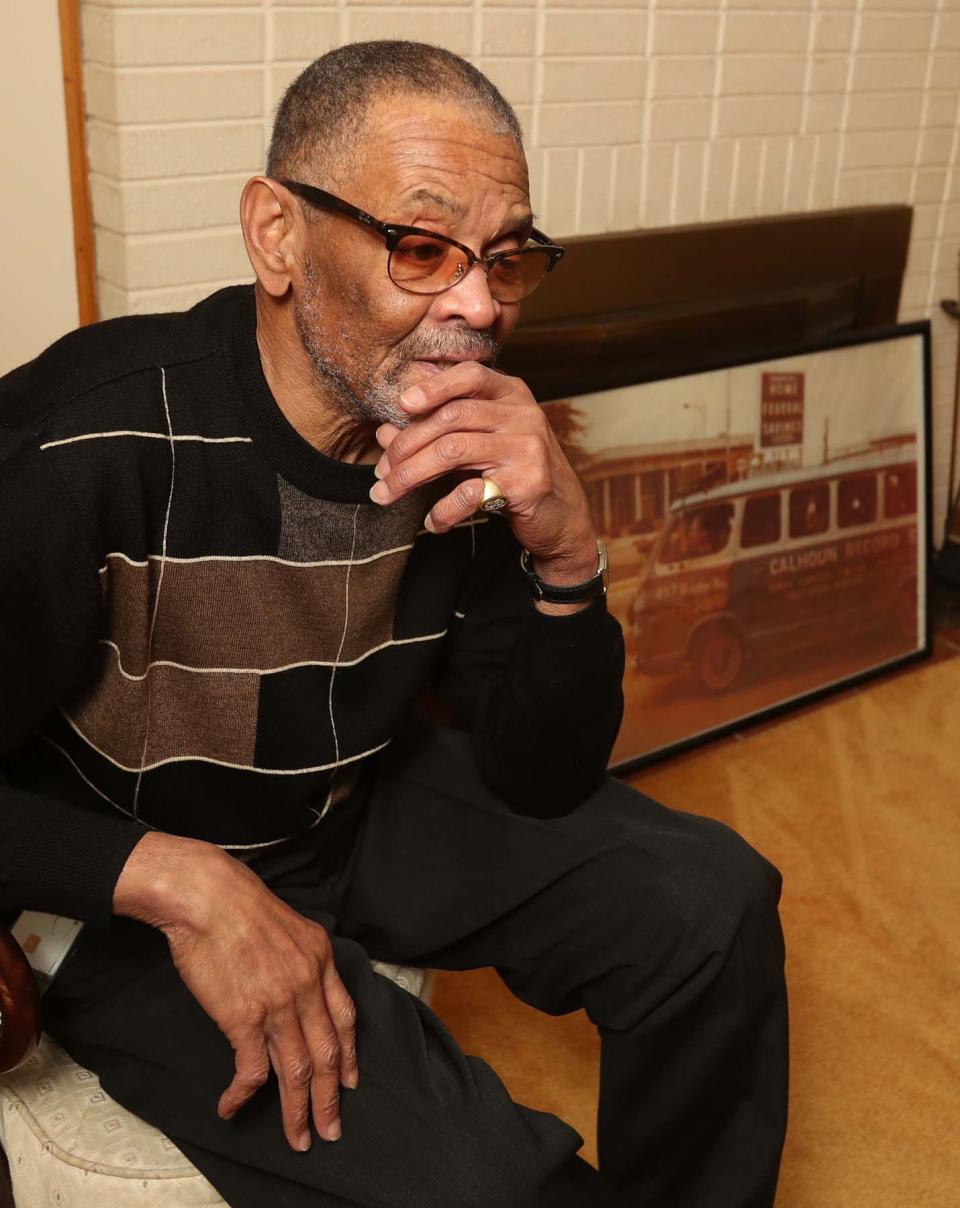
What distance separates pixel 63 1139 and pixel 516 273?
887 millimetres

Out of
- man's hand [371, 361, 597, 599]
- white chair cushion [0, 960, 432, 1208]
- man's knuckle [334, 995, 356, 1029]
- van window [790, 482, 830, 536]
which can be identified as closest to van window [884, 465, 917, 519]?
van window [790, 482, 830, 536]

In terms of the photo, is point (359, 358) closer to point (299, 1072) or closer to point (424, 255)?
point (424, 255)

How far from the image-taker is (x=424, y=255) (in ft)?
4.24

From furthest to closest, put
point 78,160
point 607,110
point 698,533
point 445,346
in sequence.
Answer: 1. point 698,533
2. point 607,110
3. point 78,160
4. point 445,346

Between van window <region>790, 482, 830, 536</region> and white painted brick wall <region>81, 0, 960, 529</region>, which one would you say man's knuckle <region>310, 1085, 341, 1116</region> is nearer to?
white painted brick wall <region>81, 0, 960, 529</region>

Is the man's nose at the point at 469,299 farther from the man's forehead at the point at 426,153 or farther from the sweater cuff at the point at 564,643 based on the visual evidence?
the sweater cuff at the point at 564,643

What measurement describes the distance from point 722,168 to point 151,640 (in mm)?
1836

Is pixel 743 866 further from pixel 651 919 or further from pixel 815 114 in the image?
pixel 815 114

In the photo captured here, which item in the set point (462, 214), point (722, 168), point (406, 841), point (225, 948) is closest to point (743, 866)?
point (406, 841)

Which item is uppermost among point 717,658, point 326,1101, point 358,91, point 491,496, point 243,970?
point 358,91

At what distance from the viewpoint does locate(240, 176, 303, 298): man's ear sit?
1338 mm

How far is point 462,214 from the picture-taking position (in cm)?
129

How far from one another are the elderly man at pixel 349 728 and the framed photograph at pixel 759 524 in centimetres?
106

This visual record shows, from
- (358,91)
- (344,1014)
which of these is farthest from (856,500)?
(344,1014)
